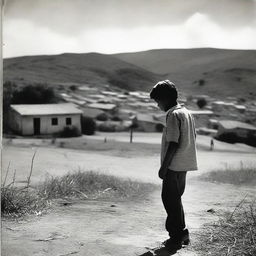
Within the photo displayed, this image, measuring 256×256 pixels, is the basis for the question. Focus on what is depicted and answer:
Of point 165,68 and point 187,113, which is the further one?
point 165,68

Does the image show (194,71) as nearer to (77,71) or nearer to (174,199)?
(77,71)

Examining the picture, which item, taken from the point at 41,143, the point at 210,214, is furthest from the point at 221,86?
the point at 210,214

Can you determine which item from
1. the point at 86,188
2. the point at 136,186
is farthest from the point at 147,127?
the point at 86,188

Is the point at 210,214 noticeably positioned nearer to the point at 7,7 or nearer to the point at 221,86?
the point at 7,7

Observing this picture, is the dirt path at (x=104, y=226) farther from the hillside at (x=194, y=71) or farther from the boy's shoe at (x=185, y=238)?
the hillside at (x=194, y=71)

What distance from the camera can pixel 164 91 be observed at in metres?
2.89

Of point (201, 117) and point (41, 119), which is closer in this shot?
point (41, 119)

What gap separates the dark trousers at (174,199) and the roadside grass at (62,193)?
1.45 meters

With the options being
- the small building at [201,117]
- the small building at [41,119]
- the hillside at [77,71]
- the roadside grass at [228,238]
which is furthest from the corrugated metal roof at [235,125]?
the hillside at [77,71]

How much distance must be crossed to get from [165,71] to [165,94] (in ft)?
72.1

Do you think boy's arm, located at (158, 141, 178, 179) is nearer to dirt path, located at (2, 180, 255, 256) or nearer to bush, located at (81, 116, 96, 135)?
dirt path, located at (2, 180, 255, 256)

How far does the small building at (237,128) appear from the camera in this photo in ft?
53.2

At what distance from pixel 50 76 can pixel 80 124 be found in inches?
708

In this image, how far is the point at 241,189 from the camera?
6359 millimetres
